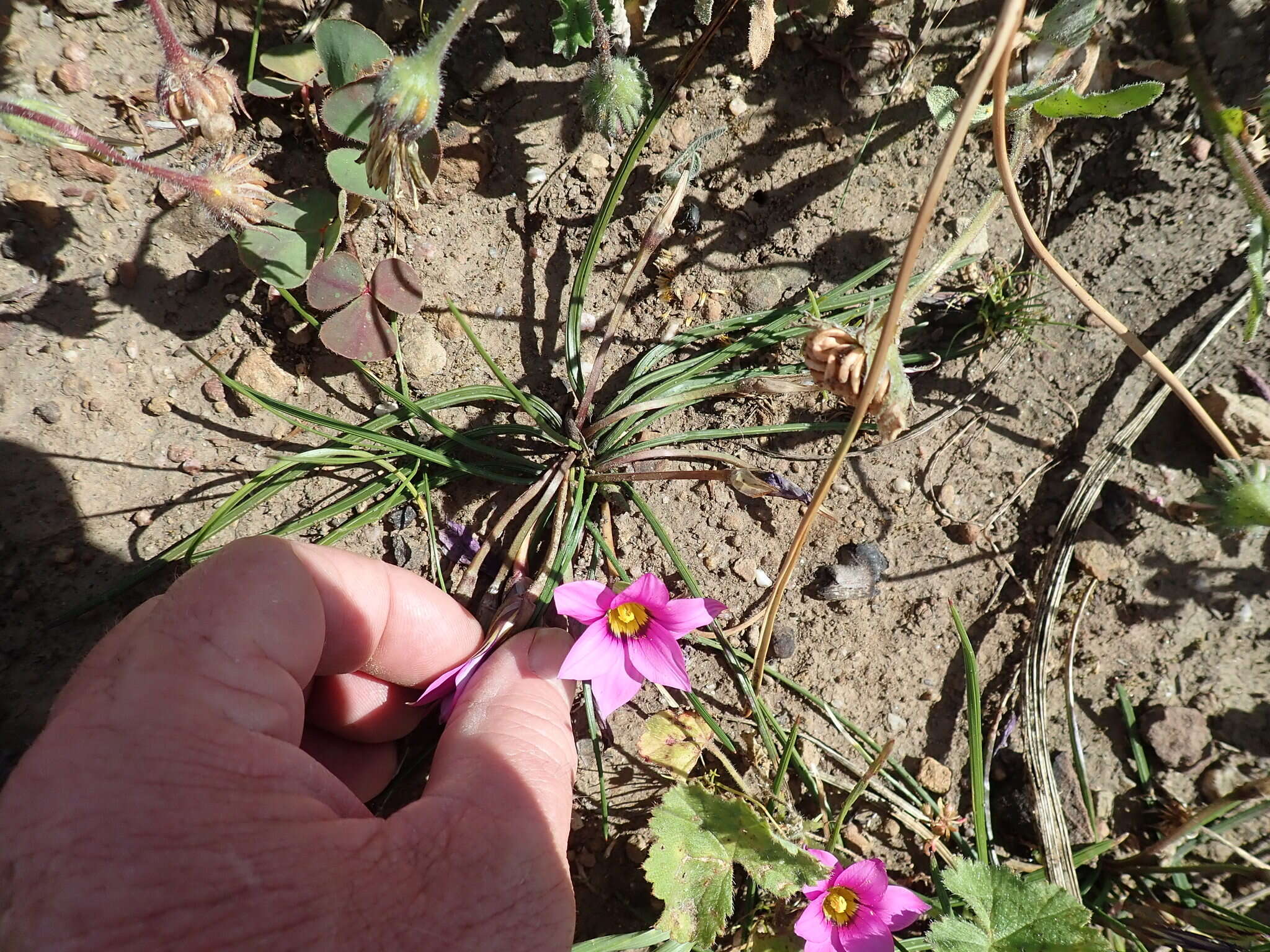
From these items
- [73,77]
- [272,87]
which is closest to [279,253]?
[272,87]

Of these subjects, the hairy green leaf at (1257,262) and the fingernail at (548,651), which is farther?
the fingernail at (548,651)

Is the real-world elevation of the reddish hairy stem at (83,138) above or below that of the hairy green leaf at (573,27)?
below

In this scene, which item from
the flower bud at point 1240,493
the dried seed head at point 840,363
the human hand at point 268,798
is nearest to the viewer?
the human hand at point 268,798

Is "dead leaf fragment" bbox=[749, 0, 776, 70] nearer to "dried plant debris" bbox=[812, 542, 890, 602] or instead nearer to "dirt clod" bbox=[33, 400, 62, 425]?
"dried plant debris" bbox=[812, 542, 890, 602]

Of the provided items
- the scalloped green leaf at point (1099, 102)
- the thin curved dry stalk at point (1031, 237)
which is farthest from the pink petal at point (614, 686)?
the scalloped green leaf at point (1099, 102)

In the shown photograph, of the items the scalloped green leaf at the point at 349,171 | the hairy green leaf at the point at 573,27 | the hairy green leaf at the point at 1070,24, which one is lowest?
the scalloped green leaf at the point at 349,171

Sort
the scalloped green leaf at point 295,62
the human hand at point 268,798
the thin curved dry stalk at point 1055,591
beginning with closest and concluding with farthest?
the human hand at point 268,798
the scalloped green leaf at point 295,62
the thin curved dry stalk at point 1055,591

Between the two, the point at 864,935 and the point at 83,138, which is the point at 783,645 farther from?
the point at 83,138

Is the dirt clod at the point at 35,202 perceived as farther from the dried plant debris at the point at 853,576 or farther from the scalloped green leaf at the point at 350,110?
the dried plant debris at the point at 853,576
